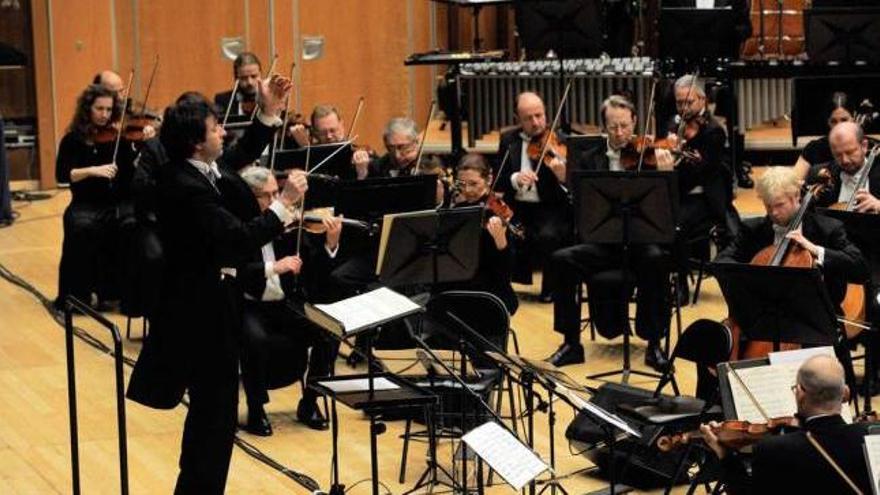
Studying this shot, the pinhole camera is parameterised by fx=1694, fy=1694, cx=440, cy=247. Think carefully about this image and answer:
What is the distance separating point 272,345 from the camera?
804 cm

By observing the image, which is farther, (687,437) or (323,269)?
(323,269)

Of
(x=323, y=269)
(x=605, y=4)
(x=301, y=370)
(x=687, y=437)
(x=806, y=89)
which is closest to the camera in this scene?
(x=687, y=437)

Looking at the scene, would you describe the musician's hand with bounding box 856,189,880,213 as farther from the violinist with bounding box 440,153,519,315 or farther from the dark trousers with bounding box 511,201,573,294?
the dark trousers with bounding box 511,201,573,294

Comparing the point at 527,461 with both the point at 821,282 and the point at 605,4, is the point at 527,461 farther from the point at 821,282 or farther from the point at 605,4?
the point at 605,4

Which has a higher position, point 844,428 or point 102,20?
point 102,20

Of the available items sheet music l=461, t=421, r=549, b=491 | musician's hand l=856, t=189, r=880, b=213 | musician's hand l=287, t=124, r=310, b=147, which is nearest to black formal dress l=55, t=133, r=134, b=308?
musician's hand l=287, t=124, r=310, b=147

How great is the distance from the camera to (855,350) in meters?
9.22

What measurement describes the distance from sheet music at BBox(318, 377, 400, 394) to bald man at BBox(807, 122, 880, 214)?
3188 millimetres

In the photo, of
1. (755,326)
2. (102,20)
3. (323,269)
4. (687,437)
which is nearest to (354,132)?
(102,20)

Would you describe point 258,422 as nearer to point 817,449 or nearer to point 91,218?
point 91,218

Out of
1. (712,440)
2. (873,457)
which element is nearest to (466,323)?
(712,440)

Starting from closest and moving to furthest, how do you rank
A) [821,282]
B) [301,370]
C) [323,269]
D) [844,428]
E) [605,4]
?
[844,428] < [821,282] < [301,370] < [323,269] < [605,4]

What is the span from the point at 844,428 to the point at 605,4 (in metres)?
8.47

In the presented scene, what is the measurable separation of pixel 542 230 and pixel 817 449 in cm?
491
